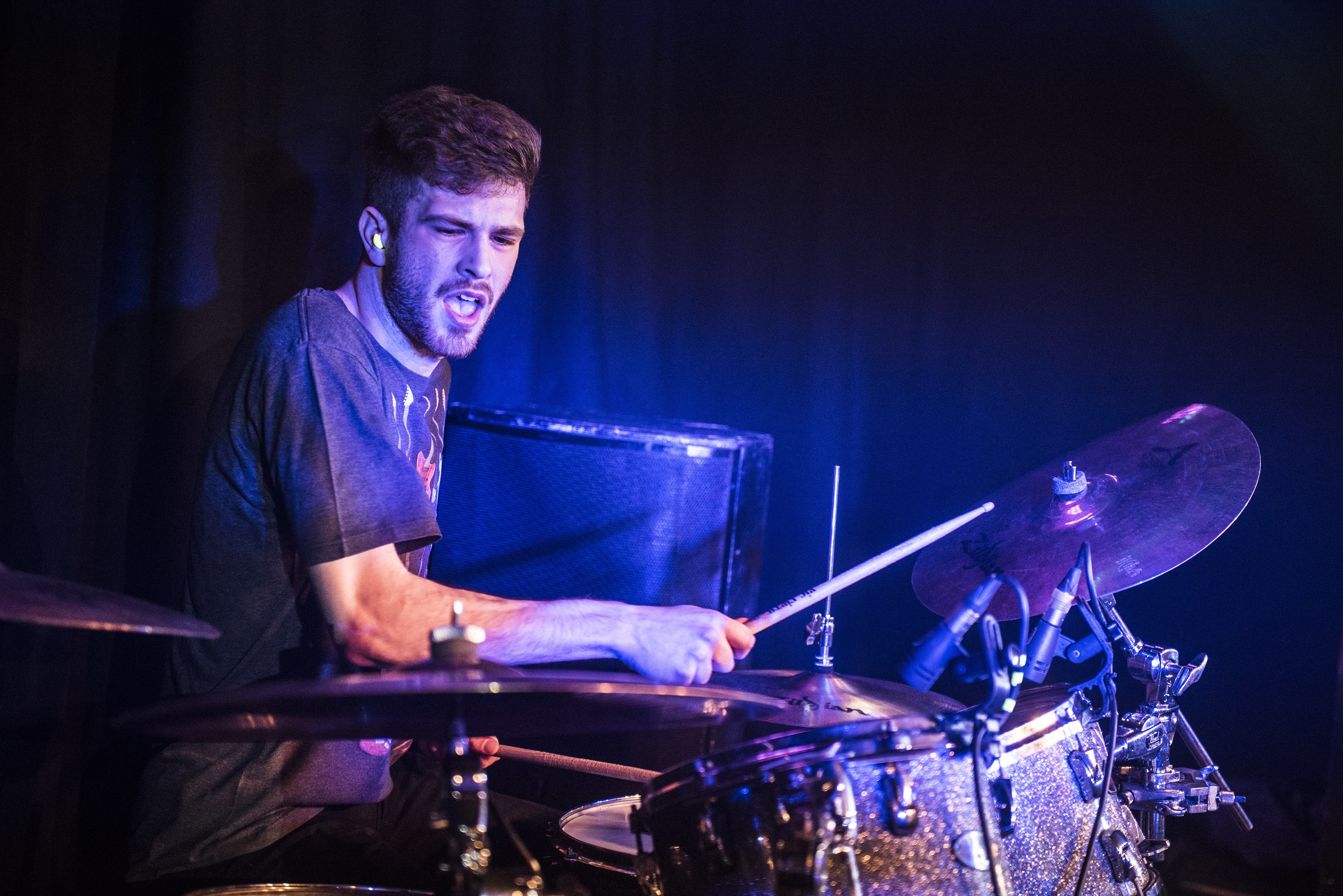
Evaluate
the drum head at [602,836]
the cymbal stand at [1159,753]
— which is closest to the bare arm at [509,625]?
the drum head at [602,836]

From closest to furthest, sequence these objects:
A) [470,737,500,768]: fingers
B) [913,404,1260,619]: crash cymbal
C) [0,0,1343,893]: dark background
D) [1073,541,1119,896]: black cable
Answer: [1073,541,1119,896]: black cable → [913,404,1260,619]: crash cymbal → [470,737,500,768]: fingers → [0,0,1343,893]: dark background

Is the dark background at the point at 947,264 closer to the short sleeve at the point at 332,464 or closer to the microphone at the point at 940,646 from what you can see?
the short sleeve at the point at 332,464

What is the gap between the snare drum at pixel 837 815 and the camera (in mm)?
1150

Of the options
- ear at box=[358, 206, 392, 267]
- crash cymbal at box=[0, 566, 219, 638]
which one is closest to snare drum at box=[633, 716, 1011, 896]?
crash cymbal at box=[0, 566, 219, 638]

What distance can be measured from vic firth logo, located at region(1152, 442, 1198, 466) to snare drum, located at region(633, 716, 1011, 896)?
0.75 m

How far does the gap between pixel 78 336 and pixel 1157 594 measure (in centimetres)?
264

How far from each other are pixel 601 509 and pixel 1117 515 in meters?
0.90

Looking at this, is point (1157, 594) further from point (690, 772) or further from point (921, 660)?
point (690, 772)

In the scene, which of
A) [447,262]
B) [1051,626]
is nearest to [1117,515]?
[1051,626]

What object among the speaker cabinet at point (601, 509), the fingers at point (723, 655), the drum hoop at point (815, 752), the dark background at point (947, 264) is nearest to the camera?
the drum hoop at point (815, 752)

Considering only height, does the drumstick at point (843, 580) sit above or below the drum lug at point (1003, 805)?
above

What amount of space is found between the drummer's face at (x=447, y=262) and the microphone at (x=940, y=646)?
3.43 ft

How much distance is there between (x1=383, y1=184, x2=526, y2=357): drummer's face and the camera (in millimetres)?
1752

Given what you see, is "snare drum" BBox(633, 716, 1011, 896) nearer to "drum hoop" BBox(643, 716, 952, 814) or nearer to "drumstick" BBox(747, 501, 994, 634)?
"drum hoop" BBox(643, 716, 952, 814)
